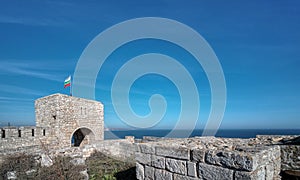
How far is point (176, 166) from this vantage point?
457 cm

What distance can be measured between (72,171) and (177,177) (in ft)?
16.6

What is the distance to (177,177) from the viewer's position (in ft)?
14.9

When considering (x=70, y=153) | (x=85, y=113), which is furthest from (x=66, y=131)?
(x=70, y=153)

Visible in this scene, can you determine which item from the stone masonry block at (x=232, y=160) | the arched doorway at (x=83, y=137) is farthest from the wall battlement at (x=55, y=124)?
the stone masonry block at (x=232, y=160)

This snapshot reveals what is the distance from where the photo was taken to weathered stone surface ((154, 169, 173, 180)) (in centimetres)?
470

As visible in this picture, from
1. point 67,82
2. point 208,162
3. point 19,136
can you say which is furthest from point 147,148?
point 67,82

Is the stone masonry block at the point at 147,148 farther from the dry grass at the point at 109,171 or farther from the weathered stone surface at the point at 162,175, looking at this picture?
the dry grass at the point at 109,171

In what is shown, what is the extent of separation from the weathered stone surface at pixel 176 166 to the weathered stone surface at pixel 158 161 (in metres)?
0.15

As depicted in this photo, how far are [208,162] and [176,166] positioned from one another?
2.63 ft

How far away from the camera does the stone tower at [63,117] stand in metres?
16.2

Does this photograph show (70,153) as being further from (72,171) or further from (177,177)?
(177,177)

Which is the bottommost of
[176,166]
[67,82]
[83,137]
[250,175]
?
[83,137]

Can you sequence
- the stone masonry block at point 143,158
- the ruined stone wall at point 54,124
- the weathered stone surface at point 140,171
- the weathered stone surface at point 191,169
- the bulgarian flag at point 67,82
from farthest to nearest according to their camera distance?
the bulgarian flag at point 67,82, the ruined stone wall at point 54,124, the weathered stone surface at point 140,171, the stone masonry block at point 143,158, the weathered stone surface at point 191,169

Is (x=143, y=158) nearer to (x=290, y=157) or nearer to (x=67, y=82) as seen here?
(x=290, y=157)
